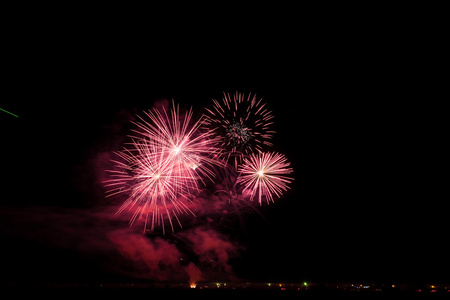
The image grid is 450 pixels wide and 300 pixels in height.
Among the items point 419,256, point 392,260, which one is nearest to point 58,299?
point 392,260

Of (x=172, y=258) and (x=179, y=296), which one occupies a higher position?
(x=172, y=258)

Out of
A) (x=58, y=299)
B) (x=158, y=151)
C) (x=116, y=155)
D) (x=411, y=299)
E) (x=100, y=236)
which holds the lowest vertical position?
(x=411, y=299)

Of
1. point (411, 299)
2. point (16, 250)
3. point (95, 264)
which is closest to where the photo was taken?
point (411, 299)

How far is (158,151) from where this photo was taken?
9961 mm

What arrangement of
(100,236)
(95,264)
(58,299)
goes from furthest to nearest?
(100,236)
(95,264)
(58,299)

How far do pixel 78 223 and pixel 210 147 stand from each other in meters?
6.37

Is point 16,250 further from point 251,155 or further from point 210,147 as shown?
point 251,155

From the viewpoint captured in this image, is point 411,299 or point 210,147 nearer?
point 411,299

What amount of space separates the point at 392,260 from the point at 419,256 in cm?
128

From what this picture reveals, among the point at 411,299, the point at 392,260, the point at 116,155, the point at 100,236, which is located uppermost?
the point at 116,155

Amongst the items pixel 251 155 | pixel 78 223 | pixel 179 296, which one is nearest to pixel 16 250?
pixel 78 223

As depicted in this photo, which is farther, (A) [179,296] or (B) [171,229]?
(B) [171,229]

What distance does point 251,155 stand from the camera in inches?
422

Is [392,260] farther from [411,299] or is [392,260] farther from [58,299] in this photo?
[58,299]
